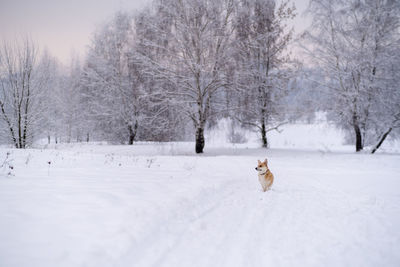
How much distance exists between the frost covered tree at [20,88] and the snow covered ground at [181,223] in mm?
11403

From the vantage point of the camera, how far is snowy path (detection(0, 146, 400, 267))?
2.29 m

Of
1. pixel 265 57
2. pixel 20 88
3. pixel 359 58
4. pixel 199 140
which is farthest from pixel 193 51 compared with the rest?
pixel 20 88

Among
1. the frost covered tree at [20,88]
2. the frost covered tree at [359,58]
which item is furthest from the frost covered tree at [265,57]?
the frost covered tree at [20,88]

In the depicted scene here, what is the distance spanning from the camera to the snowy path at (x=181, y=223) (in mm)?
2287

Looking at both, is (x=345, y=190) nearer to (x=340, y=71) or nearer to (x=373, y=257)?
(x=373, y=257)

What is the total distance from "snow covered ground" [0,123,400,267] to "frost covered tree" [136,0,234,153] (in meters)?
7.86

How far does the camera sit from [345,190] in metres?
5.55

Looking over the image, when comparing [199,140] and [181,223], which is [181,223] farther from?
[199,140]

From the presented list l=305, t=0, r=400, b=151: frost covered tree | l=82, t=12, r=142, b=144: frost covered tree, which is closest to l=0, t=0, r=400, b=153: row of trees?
l=305, t=0, r=400, b=151: frost covered tree

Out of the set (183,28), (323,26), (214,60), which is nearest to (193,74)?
(214,60)

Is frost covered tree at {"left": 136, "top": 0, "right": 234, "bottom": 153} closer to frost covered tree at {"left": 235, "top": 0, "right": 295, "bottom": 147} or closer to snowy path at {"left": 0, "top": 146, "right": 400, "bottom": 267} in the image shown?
frost covered tree at {"left": 235, "top": 0, "right": 295, "bottom": 147}

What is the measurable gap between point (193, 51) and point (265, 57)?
5267mm

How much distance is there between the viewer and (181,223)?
11.1ft

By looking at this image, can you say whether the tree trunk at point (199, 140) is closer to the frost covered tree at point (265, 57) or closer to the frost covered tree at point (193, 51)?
the frost covered tree at point (193, 51)
